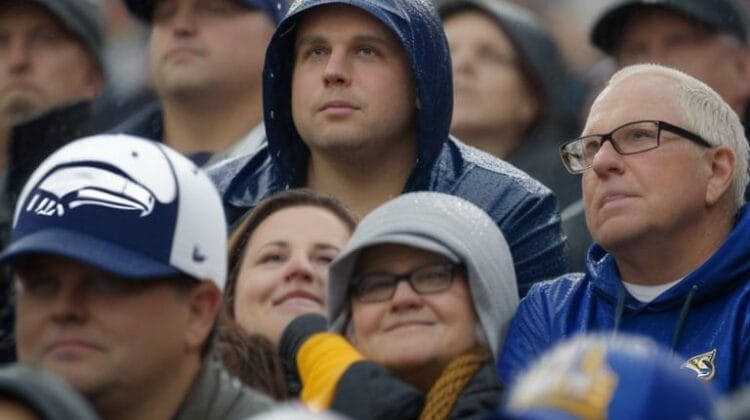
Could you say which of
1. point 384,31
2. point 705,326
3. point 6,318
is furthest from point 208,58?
point 705,326

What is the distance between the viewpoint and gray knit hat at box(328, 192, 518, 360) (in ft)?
A: 18.5

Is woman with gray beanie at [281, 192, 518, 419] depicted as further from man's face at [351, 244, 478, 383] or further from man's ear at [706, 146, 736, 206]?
man's ear at [706, 146, 736, 206]

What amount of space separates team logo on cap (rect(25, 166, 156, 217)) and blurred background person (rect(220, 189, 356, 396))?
3.10 feet

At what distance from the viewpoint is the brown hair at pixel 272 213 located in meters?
6.30

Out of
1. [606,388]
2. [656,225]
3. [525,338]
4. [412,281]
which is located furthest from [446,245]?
[606,388]

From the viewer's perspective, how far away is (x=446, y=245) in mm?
5660

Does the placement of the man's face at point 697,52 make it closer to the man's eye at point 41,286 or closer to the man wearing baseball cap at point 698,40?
the man wearing baseball cap at point 698,40

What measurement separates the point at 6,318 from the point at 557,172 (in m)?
3.12

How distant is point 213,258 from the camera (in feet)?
16.6

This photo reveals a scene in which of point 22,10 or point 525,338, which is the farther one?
point 22,10

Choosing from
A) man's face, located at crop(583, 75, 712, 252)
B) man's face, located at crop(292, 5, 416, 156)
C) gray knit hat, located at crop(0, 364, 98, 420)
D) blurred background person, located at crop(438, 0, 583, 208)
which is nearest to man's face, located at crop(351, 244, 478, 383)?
man's face, located at crop(583, 75, 712, 252)

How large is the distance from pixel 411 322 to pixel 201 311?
2.38 feet

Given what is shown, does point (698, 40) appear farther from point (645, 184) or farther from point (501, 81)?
point (645, 184)

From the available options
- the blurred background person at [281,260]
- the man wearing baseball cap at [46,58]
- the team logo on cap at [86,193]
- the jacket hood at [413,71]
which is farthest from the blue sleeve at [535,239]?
the man wearing baseball cap at [46,58]
